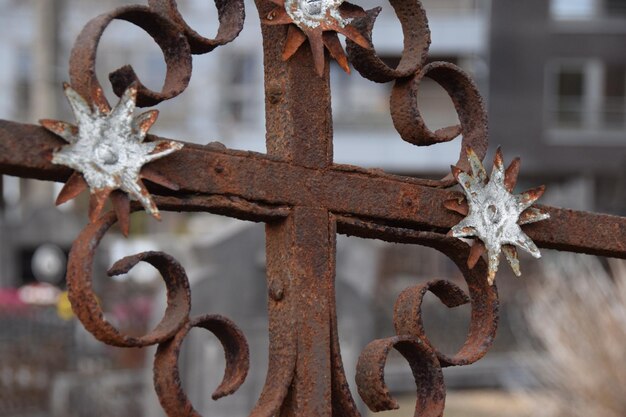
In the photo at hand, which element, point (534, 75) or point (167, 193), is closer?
point (167, 193)

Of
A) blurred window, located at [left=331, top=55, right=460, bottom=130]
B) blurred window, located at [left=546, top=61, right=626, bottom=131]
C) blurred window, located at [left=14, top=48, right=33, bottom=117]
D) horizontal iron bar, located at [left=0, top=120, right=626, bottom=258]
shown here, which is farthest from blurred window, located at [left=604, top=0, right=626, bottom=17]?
horizontal iron bar, located at [left=0, top=120, right=626, bottom=258]

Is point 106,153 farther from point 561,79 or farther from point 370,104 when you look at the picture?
point 561,79

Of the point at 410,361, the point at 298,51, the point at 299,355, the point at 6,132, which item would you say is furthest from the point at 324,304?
the point at 6,132

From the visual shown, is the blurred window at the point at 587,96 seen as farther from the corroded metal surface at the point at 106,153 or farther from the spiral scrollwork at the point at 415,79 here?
the corroded metal surface at the point at 106,153

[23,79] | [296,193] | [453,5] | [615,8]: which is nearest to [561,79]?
[615,8]

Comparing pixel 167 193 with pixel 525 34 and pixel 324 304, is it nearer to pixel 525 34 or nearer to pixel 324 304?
pixel 324 304

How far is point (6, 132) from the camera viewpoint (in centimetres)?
111

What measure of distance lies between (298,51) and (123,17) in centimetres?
26

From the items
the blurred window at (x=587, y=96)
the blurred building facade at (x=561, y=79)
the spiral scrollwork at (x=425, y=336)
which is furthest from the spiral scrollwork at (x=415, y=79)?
the blurred window at (x=587, y=96)

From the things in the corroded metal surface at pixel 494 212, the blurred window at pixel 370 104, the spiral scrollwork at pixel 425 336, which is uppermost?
the blurred window at pixel 370 104

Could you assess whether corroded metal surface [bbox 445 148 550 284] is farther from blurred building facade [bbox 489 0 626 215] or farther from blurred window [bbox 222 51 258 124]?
blurred building facade [bbox 489 0 626 215]

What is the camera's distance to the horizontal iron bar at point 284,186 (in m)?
1.13

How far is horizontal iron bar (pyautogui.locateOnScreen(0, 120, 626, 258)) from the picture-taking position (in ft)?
3.70

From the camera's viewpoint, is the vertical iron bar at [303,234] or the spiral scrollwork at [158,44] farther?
the vertical iron bar at [303,234]
